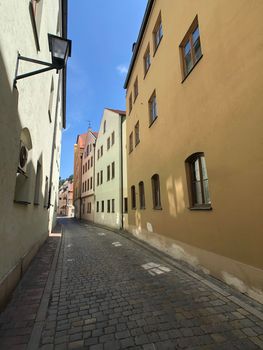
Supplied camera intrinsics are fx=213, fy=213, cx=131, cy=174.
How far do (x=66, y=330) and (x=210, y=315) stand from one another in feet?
7.22

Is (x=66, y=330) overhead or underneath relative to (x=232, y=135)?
underneath

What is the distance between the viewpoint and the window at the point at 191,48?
19.9ft

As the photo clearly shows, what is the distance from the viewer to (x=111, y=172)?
782 inches

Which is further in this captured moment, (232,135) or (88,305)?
(232,135)

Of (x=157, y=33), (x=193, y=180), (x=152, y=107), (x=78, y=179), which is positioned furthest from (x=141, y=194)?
(x=78, y=179)

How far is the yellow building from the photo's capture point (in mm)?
3852

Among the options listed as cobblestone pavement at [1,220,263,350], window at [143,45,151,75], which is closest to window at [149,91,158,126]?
window at [143,45,151,75]

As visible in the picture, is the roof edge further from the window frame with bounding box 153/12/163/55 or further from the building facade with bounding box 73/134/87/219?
the building facade with bounding box 73/134/87/219

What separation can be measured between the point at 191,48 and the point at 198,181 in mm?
4011

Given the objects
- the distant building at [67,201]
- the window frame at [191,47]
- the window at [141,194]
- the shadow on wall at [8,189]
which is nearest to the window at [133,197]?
the window at [141,194]

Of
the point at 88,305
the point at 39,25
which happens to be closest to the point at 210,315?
the point at 88,305

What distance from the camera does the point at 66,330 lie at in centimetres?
309

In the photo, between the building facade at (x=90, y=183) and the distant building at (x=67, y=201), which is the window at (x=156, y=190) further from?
the distant building at (x=67, y=201)

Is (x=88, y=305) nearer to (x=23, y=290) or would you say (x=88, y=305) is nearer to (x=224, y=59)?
(x=23, y=290)
